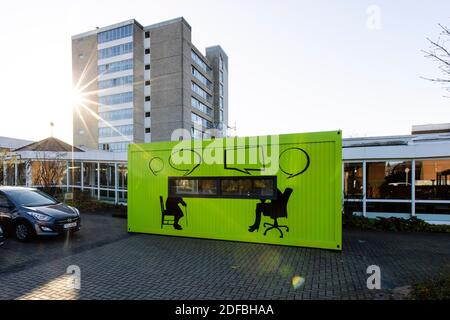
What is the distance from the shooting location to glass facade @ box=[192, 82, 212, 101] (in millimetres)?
53562

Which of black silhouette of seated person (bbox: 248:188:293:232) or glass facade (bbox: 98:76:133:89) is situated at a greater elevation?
glass facade (bbox: 98:76:133:89)

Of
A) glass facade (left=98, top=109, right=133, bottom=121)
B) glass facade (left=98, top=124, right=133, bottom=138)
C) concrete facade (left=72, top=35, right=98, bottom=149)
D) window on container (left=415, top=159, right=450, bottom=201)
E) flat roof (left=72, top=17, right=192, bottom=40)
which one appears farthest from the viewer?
concrete facade (left=72, top=35, right=98, bottom=149)

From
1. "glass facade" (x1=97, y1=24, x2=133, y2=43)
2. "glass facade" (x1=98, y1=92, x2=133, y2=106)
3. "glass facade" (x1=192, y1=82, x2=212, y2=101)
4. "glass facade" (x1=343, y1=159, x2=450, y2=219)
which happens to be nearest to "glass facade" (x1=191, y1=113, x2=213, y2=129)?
"glass facade" (x1=192, y1=82, x2=212, y2=101)

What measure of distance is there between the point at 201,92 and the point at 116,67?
53.3 feet

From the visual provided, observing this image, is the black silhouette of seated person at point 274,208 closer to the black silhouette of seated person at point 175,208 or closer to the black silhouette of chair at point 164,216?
the black silhouette of seated person at point 175,208

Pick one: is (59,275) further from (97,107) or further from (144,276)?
(97,107)

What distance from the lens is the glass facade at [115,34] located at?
4819 centimetres

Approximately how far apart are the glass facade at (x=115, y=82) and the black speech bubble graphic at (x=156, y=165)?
4232 centimetres

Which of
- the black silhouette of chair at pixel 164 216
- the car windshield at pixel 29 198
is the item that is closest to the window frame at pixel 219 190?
the black silhouette of chair at pixel 164 216

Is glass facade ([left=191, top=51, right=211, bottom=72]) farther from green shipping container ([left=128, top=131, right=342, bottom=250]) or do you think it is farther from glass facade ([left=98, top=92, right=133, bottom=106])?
green shipping container ([left=128, top=131, right=342, bottom=250])

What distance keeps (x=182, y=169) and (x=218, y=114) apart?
56.4m

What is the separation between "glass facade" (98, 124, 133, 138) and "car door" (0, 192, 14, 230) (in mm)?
39618
